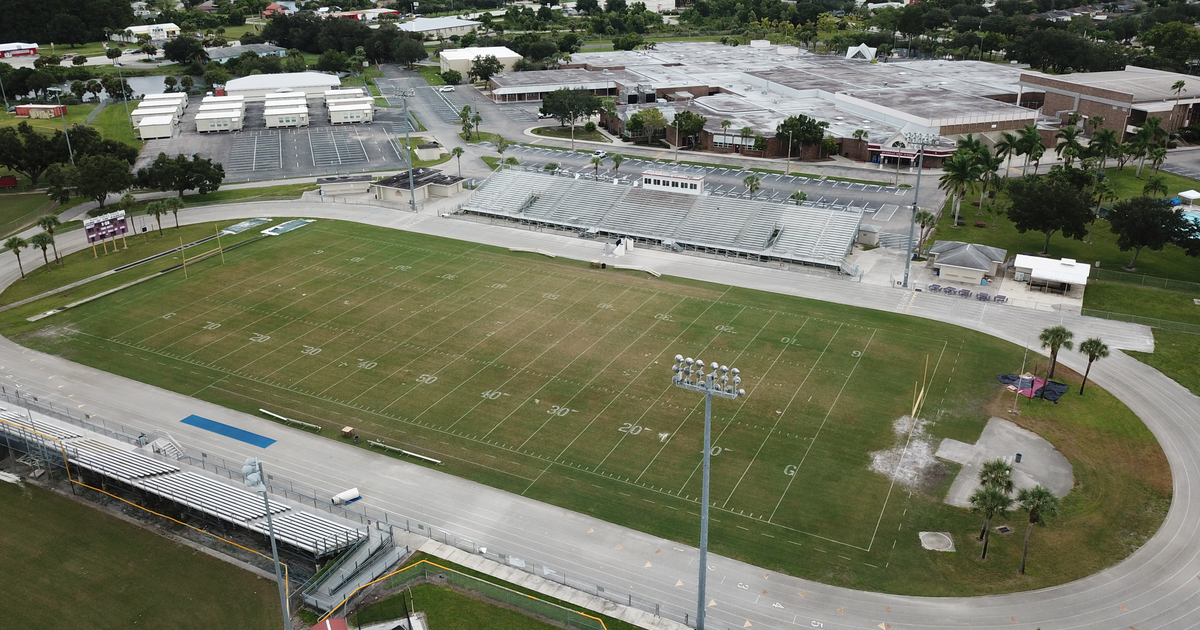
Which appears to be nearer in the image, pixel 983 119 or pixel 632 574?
pixel 632 574

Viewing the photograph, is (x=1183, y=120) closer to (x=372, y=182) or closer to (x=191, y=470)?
(x=372, y=182)

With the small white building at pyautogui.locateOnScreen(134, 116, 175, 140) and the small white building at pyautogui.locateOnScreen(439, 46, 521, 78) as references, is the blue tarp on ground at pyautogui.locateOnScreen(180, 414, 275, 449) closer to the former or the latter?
the small white building at pyautogui.locateOnScreen(134, 116, 175, 140)

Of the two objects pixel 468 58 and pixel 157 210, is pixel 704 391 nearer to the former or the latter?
pixel 157 210

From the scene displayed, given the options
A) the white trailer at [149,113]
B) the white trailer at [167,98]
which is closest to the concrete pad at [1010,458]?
the white trailer at [149,113]

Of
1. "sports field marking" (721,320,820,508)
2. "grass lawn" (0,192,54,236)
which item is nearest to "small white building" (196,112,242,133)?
"grass lawn" (0,192,54,236)

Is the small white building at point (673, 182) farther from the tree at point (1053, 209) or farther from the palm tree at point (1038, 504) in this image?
the palm tree at point (1038, 504)

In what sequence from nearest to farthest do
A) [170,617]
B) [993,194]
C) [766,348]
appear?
[170,617] → [766,348] → [993,194]

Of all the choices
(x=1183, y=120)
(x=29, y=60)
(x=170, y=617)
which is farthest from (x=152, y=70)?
(x=1183, y=120)

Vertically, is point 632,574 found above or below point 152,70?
below
